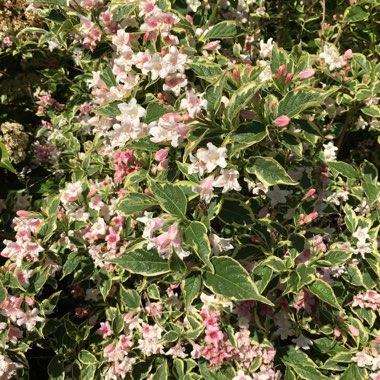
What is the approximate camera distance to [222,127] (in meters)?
1.26

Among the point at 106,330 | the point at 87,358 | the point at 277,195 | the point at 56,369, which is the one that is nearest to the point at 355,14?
the point at 277,195

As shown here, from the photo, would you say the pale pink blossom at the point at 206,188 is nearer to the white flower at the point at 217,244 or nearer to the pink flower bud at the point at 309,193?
the white flower at the point at 217,244

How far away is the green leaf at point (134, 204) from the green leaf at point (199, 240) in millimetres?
223

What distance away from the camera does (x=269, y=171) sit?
1.26m

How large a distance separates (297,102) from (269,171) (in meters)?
0.19

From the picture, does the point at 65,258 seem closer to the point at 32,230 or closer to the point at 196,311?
the point at 32,230

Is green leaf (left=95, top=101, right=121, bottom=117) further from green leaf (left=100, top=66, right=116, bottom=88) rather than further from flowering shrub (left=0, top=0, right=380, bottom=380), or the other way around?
green leaf (left=100, top=66, right=116, bottom=88)

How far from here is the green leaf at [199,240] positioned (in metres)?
1.19

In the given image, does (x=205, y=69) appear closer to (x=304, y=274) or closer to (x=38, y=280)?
(x=304, y=274)

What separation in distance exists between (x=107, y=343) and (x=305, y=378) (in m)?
0.72

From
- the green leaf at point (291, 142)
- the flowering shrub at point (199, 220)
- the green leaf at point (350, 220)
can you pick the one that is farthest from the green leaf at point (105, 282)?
the green leaf at point (350, 220)

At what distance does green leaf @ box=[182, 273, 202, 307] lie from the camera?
128cm

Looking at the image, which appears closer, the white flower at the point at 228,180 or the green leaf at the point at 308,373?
the white flower at the point at 228,180

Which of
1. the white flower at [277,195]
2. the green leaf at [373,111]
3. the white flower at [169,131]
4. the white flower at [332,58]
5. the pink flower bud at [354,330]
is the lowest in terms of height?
the pink flower bud at [354,330]
